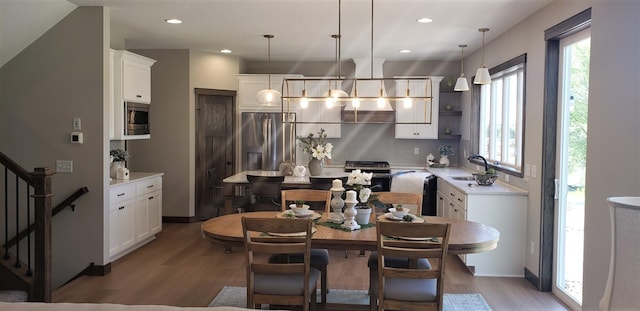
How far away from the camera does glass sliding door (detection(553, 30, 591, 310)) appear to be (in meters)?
3.92

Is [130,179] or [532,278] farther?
[130,179]

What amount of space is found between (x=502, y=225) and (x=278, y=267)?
2713 millimetres

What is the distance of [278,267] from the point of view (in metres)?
3.01

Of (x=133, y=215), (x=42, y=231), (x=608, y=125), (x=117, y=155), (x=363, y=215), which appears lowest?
(x=133, y=215)

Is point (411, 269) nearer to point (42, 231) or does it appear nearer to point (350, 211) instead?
point (350, 211)

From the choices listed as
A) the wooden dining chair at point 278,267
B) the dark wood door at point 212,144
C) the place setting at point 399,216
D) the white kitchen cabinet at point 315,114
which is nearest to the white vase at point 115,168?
Answer: the dark wood door at point 212,144

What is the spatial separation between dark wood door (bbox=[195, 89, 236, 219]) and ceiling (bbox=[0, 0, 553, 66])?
78 cm

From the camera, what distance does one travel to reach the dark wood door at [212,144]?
24.5ft

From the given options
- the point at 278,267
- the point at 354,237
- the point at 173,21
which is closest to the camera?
the point at 278,267

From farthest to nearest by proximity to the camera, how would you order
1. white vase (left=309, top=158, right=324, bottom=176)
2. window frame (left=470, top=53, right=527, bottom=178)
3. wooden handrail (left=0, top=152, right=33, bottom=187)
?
white vase (left=309, top=158, right=324, bottom=176) → window frame (left=470, top=53, right=527, bottom=178) → wooden handrail (left=0, top=152, right=33, bottom=187)

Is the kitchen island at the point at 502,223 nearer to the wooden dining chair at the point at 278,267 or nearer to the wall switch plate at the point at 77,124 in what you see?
the wooden dining chair at the point at 278,267

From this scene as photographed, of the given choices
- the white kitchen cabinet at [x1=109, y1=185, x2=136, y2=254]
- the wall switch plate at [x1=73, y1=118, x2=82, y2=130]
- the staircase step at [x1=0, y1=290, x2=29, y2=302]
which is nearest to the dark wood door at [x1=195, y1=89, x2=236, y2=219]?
the white kitchen cabinet at [x1=109, y1=185, x2=136, y2=254]

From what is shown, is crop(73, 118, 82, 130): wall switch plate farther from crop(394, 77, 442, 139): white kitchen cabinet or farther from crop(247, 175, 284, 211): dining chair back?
crop(394, 77, 442, 139): white kitchen cabinet

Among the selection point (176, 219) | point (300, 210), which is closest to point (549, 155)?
point (300, 210)
